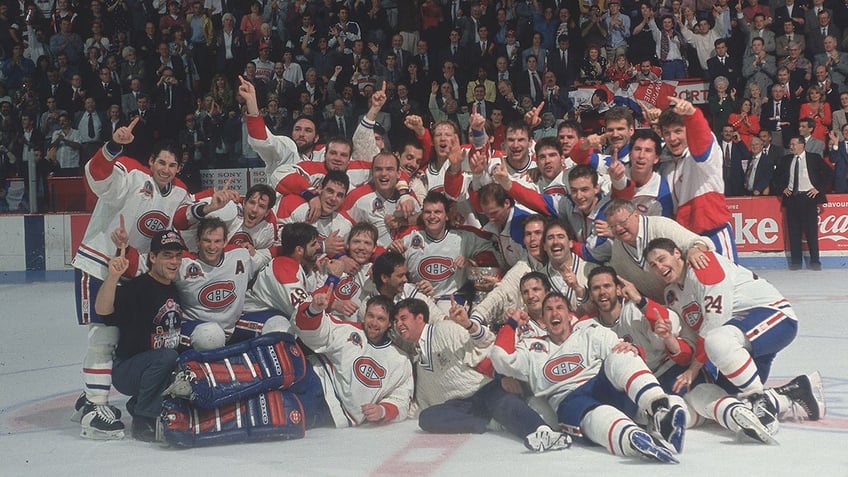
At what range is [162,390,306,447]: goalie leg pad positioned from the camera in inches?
215

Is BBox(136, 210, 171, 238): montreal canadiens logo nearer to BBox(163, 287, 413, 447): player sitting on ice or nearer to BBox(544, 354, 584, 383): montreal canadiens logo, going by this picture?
BBox(163, 287, 413, 447): player sitting on ice

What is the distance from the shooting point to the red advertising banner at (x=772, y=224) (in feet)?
41.4

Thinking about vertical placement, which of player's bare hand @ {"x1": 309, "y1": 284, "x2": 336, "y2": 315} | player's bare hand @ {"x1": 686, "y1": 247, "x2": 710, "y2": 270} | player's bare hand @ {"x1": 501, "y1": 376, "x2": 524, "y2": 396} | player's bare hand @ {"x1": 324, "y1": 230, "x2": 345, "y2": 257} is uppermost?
player's bare hand @ {"x1": 324, "y1": 230, "x2": 345, "y2": 257}

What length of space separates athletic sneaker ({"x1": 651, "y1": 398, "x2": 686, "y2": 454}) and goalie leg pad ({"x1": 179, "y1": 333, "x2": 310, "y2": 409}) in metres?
2.09

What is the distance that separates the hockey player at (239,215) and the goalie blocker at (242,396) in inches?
42.5

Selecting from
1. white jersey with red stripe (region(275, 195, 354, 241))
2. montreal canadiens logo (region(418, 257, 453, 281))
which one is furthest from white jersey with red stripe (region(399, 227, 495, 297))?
white jersey with red stripe (region(275, 195, 354, 241))

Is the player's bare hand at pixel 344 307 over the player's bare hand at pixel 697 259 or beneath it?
beneath

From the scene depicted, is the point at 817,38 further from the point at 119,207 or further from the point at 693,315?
the point at 119,207

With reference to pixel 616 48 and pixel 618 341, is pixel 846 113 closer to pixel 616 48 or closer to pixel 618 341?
pixel 616 48

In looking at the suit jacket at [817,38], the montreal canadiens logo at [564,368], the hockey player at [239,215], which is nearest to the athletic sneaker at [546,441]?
the montreal canadiens logo at [564,368]

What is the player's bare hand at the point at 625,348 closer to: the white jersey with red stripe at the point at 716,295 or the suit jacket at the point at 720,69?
the white jersey with red stripe at the point at 716,295

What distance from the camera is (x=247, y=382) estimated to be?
18.5ft

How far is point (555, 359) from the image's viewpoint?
554cm

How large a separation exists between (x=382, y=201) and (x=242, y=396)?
7.68 ft
